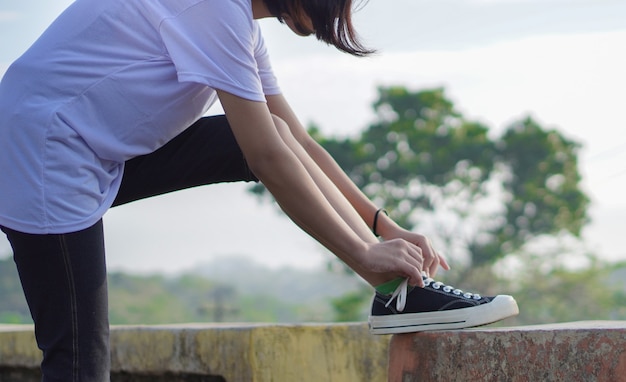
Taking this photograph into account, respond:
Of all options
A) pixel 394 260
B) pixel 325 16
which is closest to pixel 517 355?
pixel 394 260

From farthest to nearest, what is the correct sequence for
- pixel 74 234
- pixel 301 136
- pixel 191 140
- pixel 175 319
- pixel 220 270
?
pixel 220 270 → pixel 175 319 → pixel 301 136 → pixel 191 140 → pixel 74 234

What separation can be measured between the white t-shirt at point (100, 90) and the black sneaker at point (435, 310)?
475mm

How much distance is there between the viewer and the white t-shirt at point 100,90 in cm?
150

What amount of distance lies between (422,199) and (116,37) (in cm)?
2322

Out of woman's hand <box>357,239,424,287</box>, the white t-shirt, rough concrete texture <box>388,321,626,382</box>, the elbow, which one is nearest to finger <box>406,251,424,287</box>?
woman's hand <box>357,239,424,287</box>

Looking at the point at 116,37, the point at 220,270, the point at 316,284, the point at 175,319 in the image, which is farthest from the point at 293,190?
the point at 220,270

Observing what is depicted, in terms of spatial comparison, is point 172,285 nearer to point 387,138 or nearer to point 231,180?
point 387,138

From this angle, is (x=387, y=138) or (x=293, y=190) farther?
(x=387, y=138)

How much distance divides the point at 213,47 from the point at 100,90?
0.21 meters

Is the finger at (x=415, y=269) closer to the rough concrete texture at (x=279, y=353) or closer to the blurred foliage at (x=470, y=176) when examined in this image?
the rough concrete texture at (x=279, y=353)

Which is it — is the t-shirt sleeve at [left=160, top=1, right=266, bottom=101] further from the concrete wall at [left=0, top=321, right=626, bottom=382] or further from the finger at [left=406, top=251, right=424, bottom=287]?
the concrete wall at [left=0, top=321, right=626, bottom=382]

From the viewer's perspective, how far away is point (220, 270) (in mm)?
111375

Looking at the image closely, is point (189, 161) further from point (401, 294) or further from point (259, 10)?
point (401, 294)

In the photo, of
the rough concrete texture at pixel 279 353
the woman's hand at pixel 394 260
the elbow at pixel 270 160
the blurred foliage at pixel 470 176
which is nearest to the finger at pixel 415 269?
the woman's hand at pixel 394 260
